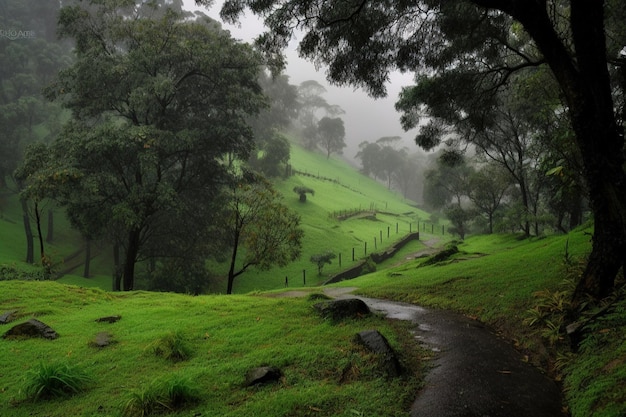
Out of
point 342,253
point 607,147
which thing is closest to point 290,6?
point 607,147

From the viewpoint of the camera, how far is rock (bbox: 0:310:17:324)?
10553mm

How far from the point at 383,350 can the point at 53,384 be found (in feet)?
17.3

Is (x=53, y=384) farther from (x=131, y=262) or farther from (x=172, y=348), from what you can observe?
(x=131, y=262)

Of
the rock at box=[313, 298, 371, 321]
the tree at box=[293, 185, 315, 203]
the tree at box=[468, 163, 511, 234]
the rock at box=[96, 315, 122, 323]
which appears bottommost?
the rock at box=[96, 315, 122, 323]

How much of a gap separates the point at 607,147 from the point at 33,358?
11.7 m

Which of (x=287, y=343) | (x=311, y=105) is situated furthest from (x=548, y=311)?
(x=311, y=105)

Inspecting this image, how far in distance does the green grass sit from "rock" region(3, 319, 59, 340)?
0.25 m

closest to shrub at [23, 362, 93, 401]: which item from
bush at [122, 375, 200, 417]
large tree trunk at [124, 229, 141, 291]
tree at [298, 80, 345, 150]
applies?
bush at [122, 375, 200, 417]

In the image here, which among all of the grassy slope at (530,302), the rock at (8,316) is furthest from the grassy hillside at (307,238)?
the rock at (8,316)

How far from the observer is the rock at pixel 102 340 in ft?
27.3

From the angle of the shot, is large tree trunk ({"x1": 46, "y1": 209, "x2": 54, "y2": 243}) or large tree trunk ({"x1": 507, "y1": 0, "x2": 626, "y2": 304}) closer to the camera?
large tree trunk ({"x1": 507, "y1": 0, "x2": 626, "y2": 304})

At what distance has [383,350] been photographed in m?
6.50

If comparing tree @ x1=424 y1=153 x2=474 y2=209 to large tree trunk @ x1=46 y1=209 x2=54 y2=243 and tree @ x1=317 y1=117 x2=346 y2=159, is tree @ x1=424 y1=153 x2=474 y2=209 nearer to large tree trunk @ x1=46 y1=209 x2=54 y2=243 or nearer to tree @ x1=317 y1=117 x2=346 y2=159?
large tree trunk @ x1=46 y1=209 x2=54 y2=243

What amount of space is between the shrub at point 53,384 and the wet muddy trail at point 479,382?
5.22 meters
